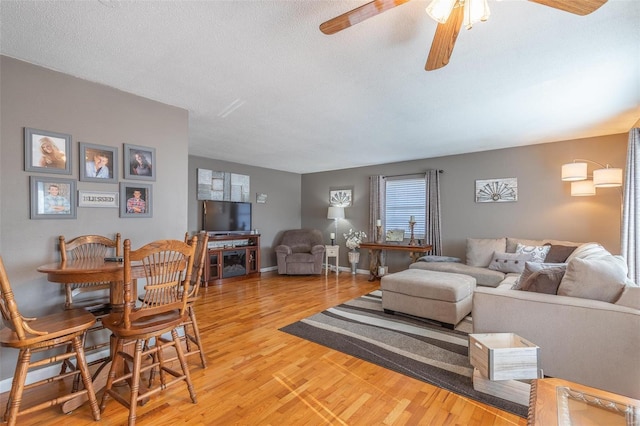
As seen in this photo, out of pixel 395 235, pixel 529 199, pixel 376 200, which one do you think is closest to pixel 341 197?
pixel 376 200

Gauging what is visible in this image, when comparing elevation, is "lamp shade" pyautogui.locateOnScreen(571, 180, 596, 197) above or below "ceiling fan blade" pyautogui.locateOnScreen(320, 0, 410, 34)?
below

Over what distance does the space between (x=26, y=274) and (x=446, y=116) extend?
407 centimetres

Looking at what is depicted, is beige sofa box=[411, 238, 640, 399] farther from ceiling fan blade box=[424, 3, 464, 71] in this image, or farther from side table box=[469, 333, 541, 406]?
ceiling fan blade box=[424, 3, 464, 71]

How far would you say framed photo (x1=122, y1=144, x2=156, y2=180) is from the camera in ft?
8.47

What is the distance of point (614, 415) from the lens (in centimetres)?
112

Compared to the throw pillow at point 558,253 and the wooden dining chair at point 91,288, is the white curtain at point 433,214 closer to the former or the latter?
the throw pillow at point 558,253

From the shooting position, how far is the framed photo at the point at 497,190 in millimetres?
4547

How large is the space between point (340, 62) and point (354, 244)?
443 cm

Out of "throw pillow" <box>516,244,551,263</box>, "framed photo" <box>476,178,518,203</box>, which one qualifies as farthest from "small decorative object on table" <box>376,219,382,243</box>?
"throw pillow" <box>516,244,551,263</box>

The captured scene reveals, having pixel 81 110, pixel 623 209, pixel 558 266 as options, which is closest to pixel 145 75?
pixel 81 110

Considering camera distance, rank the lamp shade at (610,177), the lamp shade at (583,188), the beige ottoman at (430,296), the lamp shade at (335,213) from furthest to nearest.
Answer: the lamp shade at (335,213) < the lamp shade at (583,188) < the lamp shade at (610,177) < the beige ottoman at (430,296)

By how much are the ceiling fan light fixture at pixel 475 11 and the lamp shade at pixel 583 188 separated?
12.4 feet

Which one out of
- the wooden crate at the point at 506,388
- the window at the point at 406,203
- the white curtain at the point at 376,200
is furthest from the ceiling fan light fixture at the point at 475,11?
the white curtain at the point at 376,200

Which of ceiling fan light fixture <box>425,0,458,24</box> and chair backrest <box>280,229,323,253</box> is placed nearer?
ceiling fan light fixture <box>425,0,458,24</box>
